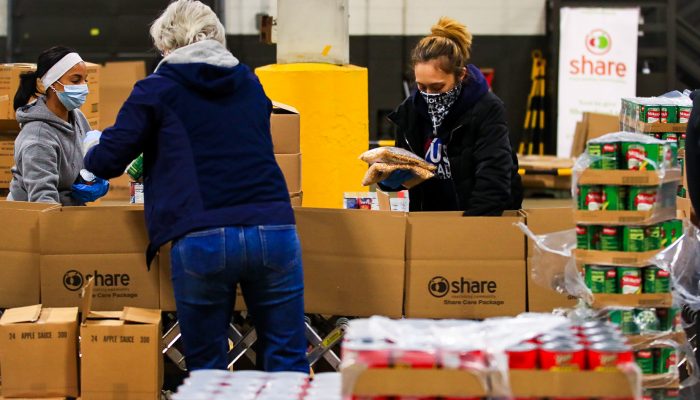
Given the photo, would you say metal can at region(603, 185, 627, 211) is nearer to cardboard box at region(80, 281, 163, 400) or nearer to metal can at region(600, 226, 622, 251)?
metal can at region(600, 226, 622, 251)

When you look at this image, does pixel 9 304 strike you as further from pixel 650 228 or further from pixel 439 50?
pixel 650 228

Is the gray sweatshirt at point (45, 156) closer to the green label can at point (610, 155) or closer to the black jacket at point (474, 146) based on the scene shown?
the black jacket at point (474, 146)

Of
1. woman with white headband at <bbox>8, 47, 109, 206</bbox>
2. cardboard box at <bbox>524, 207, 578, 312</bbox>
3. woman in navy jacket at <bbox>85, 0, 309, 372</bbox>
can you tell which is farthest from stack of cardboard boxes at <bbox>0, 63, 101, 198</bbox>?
cardboard box at <bbox>524, 207, 578, 312</bbox>

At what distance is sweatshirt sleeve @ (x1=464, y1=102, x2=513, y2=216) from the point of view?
4703 mm

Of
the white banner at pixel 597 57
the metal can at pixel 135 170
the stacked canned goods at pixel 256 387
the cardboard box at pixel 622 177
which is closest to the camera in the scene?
the stacked canned goods at pixel 256 387

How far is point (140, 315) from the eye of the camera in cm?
466

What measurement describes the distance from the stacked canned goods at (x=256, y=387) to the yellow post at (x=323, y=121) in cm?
386

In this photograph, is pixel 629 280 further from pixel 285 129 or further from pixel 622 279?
pixel 285 129

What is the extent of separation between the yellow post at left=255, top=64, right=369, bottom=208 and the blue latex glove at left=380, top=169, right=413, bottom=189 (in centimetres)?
231

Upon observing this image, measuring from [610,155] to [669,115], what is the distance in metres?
1.49

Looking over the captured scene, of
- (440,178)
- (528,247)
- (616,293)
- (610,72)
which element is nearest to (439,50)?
(440,178)

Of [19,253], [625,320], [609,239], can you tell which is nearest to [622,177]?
[609,239]

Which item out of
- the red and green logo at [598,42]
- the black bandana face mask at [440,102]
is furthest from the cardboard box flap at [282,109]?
the red and green logo at [598,42]

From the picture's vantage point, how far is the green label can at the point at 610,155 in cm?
408
